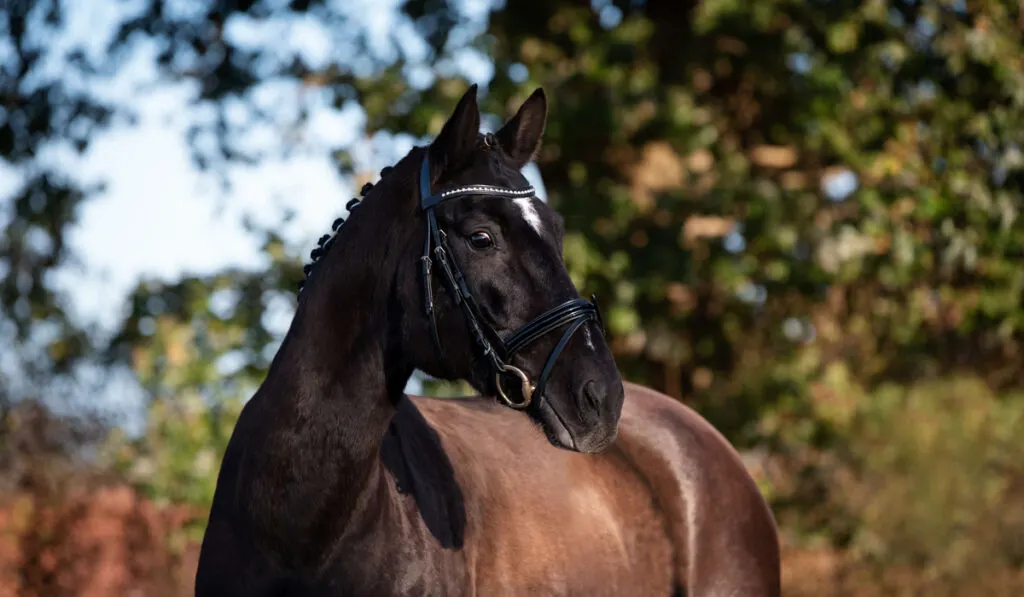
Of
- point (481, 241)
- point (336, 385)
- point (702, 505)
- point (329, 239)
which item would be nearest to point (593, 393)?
point (481, 241)

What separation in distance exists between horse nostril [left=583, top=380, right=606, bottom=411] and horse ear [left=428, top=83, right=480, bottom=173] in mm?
766

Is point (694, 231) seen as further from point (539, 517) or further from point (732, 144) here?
point (539, 517)

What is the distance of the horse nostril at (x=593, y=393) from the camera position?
115 inches

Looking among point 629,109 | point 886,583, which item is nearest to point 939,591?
point 886,583

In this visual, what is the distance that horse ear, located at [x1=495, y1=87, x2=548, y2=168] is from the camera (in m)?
3.51

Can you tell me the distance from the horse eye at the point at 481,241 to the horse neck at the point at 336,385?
0.20m

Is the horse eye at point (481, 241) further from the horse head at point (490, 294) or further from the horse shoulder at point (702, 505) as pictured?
the horse shoulder at point (702, 505)

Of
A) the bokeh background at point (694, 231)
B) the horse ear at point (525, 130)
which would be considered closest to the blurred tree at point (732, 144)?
the bokeh background at point (694, 231)

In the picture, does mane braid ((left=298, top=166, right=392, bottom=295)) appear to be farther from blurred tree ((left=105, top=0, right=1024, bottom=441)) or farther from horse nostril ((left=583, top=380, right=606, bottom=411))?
blurred tree ((left=105, top=0, right=1024, bottom=441))

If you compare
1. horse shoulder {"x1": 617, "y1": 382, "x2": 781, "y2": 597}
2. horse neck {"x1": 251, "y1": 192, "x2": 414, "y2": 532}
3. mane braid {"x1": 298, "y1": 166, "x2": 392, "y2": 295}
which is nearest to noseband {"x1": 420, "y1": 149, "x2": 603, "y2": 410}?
horse neck {"x1": 251, "y1": 192, "x2": 414, "y2": 532}

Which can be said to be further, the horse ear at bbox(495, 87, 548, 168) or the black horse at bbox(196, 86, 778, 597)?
the horse ear at bbox(495, 87, 548, 168)

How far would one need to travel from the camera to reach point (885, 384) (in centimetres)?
1141

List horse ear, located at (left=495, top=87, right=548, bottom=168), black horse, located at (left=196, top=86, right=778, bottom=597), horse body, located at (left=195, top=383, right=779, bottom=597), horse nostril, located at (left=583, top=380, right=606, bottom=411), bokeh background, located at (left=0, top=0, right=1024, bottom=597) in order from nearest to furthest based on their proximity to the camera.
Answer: horse nostril, located at (left=583, top=380, right=606, bottom=411)
black horse, located at (left=196, top=86, right=778, bottom=597)
horse body, located at (left=195, top=383, right=779, bottom=597)
horse ear, located at (left=495, top=87, right=548, bottom=168)
bokeh background, located at (left=0, top=0, right=1024, bottom=597)

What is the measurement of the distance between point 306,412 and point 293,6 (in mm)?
7488
